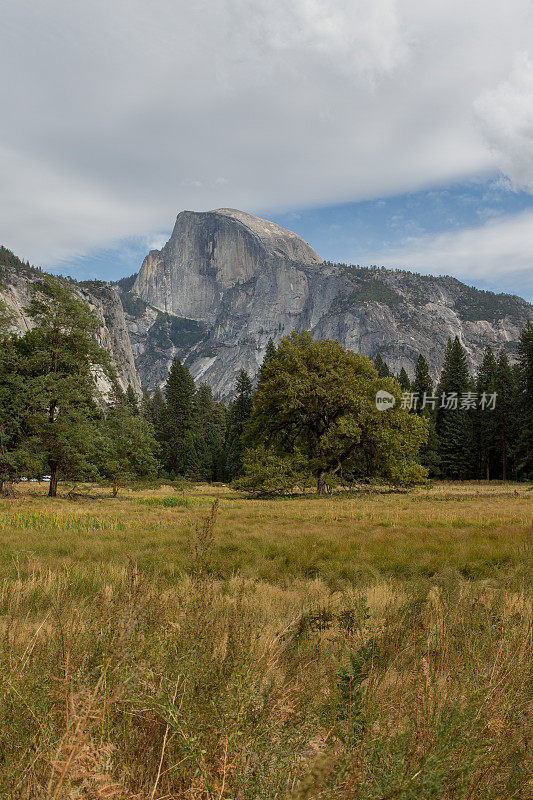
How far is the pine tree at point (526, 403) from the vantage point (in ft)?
156

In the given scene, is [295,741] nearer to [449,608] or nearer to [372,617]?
[372,617]

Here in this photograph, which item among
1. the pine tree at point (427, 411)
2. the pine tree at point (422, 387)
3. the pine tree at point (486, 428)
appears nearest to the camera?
the pine tree at point (486, 428)

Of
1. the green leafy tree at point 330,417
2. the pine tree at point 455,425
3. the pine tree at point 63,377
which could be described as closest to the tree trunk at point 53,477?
the pine tree at point 63,377

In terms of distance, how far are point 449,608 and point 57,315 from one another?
2494 centimetres

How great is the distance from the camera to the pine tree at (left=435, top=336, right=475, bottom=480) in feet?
194

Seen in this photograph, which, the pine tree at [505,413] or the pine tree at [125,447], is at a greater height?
the pine tree at [505,413]

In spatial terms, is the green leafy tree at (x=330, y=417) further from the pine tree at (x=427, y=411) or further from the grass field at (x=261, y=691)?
the pine tree at (x=427, y=411)

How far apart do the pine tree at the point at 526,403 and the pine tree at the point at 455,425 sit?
8.93m

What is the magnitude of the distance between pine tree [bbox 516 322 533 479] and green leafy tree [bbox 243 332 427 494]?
911 inches

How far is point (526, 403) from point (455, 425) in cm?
1130

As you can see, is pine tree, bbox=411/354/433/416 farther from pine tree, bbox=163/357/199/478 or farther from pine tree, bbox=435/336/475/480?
pine tree, bbox=163/357/199/478

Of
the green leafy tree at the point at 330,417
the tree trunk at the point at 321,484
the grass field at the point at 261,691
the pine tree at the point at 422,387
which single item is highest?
the pine tree at the point at 422,387

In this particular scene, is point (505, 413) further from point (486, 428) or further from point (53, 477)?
point (53, 477)

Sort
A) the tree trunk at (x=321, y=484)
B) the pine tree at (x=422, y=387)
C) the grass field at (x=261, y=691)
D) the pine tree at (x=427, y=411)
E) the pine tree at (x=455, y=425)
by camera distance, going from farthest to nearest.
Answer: the pine tree at (x=422, y=387) → the pine tree at (x=455, y=425) → the pine tree at (x=427, y=411) → the tree trunk at (x=321, y=484) → the grass field at (x=261, y=691)
